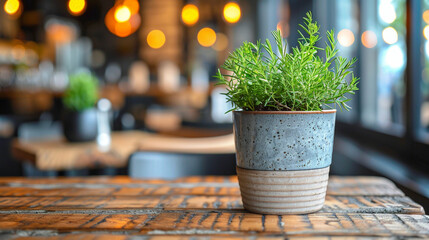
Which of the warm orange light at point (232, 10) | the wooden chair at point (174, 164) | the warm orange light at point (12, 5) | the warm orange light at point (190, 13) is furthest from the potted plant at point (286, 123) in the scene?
the warm orange light at point (190, 13)

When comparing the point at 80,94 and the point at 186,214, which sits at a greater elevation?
the point at 80,94

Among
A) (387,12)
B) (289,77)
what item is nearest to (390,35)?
(387,12)

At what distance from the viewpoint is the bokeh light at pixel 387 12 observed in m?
2.73

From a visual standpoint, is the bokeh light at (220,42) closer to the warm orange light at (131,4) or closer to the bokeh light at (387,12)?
the warm orange light at (131,4)

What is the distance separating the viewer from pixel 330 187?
1064mm

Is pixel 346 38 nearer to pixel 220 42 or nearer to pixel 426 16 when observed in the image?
pixel 426 16

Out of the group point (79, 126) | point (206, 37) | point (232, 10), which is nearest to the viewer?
point (79, 126)

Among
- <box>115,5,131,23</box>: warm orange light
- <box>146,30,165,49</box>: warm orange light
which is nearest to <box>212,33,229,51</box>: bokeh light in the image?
<box>146,30,165,49</box>: warm orange light

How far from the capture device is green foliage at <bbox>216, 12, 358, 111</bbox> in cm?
77

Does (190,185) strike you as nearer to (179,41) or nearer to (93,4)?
(179,41)

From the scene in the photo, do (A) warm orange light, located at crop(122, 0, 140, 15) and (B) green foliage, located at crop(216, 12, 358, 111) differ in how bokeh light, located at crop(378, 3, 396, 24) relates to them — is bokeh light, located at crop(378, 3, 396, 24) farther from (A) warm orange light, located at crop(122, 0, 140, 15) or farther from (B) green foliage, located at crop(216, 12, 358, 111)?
(A) warm orange light, located at crop(122, 0, 140, 15)

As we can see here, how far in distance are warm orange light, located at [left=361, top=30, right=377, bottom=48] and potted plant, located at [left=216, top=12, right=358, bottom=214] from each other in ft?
8.98

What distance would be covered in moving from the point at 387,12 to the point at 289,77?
2.41m

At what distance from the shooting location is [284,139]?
764 millimetres
